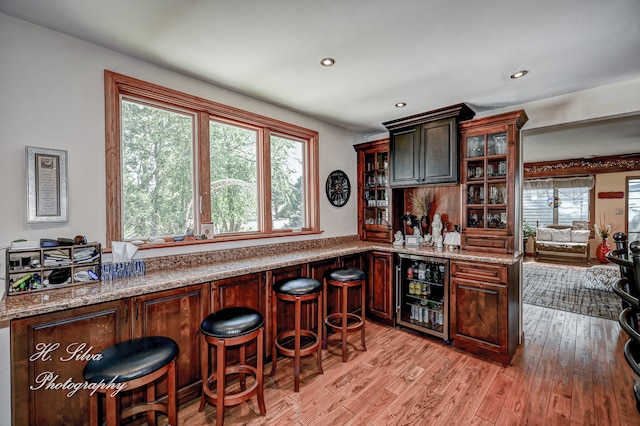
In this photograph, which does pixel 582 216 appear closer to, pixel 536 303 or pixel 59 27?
pixel 536 303

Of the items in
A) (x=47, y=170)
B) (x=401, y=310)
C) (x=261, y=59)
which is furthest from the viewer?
(x=401, y=310)

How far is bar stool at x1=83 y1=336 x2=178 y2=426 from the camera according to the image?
1.29m

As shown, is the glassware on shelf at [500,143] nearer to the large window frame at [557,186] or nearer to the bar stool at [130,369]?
the bar stool at [130,369]

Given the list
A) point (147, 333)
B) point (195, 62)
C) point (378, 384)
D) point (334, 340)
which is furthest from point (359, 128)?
point (147, 333)

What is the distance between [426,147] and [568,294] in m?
A: 3.84

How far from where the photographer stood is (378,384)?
232 cm

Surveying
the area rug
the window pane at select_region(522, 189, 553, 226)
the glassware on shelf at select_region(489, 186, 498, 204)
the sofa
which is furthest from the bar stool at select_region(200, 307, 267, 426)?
the window pane at select_region(522, 189, 553, 226)

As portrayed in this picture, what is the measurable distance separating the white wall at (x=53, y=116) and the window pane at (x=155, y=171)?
220mm

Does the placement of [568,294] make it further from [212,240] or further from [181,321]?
[181,321]

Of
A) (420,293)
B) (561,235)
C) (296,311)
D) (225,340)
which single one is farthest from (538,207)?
(225,340)

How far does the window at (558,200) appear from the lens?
25.1 feet

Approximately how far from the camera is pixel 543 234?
307 inches

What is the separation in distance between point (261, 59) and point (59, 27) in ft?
4.29

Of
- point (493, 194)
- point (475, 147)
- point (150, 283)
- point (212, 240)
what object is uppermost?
point (475, 147)
